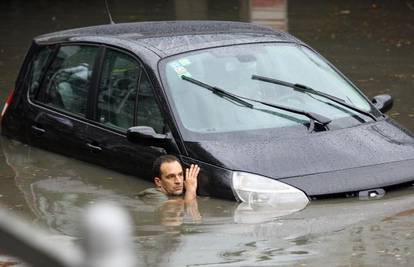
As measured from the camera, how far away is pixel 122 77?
733cm

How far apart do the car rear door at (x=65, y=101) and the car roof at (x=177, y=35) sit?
0.16m

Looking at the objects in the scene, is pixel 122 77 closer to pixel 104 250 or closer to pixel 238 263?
pixel 238 263

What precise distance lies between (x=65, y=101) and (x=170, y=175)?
6.53 feet

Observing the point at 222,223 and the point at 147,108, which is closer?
the point at 222,223

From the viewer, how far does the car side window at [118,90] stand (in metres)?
7.12

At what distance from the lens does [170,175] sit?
20.5 ft

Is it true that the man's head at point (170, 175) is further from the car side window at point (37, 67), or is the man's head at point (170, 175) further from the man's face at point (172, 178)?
the car side window at point (37, 67)

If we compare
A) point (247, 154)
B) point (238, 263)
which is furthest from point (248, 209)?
point (238, 263)

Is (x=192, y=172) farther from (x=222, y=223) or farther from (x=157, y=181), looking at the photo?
(x=222, y=223)

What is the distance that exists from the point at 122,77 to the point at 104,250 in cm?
566

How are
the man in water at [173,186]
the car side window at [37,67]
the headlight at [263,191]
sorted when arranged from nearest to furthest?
the headlight at [263,191], the man in water at [173,186], the car side window at [37,67]

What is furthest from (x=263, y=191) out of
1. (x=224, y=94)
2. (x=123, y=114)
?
(x=123, y=114)

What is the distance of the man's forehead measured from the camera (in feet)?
20.5

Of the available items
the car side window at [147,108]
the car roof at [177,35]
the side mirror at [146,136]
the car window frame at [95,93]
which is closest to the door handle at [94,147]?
the car window frame at [95,93]
